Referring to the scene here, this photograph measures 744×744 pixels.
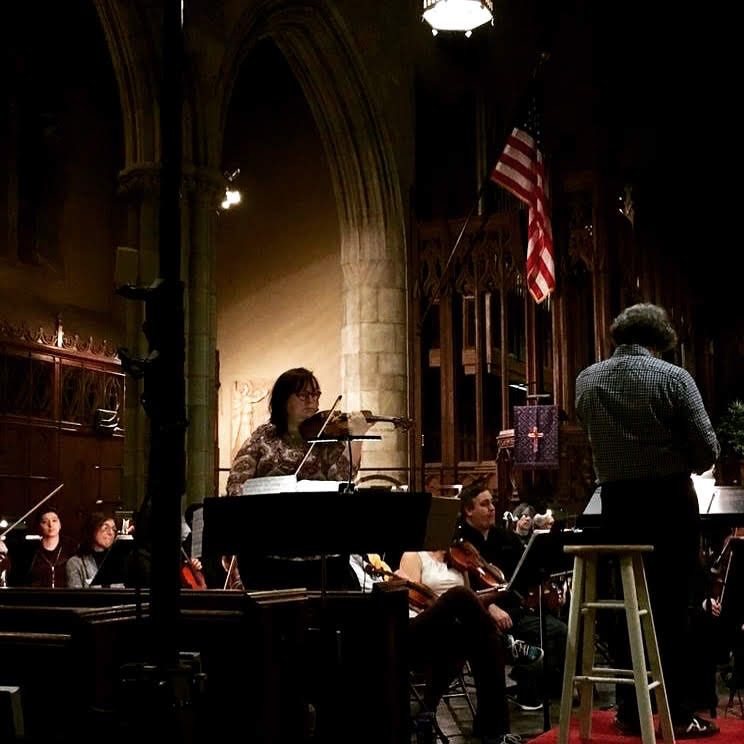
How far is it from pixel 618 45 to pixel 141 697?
1616 cm

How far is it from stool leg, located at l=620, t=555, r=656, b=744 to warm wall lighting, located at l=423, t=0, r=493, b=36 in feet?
19.3

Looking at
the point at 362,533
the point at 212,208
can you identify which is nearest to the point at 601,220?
the point at 212,208

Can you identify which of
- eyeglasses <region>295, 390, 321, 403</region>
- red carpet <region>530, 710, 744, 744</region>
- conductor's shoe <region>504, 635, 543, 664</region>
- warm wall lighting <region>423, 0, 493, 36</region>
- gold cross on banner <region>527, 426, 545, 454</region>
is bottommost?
red carpet <region>530, 710, 744, 744</region>

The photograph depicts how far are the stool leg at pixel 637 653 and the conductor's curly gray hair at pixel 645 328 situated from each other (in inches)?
36.6

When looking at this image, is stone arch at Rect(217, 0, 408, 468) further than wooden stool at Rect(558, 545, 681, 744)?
Yes

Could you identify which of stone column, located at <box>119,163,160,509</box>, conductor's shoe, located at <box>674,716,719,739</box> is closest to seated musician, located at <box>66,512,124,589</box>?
stone column, located at <box>119,163,160,509</box>

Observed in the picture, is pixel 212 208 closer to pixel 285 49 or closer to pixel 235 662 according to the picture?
pixel 285 49

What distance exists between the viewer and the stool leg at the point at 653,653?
13.2 feet

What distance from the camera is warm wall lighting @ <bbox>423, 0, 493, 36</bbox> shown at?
8.77 meters

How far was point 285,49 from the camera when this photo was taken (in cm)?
1359

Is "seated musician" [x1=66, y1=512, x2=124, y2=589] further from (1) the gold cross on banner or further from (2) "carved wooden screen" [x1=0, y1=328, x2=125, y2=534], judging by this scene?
(1) the gold cross on banner

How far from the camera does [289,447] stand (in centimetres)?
504

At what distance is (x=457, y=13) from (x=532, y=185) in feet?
9.73

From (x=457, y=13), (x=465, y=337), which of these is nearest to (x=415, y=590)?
(x=457, y=13)
